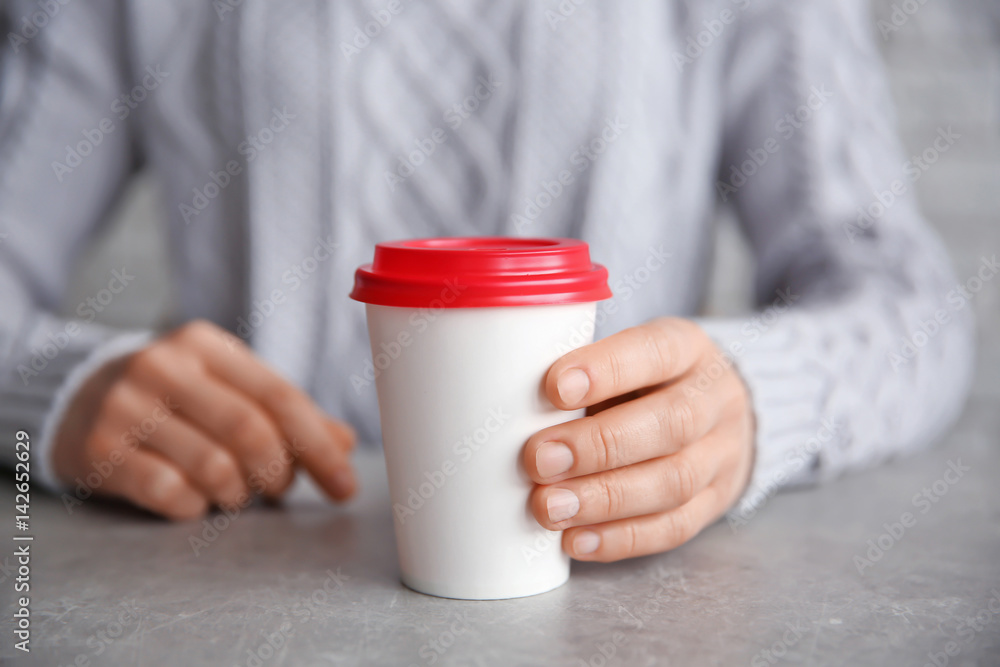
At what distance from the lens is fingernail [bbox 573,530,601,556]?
64 cm

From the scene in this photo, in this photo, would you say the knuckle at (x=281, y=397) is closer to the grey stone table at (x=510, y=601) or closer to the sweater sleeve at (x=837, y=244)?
the grey stone table at (x=510, y=601)

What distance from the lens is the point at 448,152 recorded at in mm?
1159

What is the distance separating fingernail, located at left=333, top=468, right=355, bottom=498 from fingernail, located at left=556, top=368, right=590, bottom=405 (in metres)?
0.37

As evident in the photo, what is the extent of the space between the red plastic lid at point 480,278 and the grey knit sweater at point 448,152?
1.87 feet

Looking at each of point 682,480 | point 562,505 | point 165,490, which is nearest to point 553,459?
point 562,505

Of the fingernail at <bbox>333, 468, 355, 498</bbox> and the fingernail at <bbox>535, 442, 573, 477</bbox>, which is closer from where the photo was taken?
the fingernail at <bbox>535, 442, 573, 477</bbox>


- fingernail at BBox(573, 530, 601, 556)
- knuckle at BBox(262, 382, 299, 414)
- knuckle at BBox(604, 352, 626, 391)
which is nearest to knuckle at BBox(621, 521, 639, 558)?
fingernail at BBox(573, 530, 601, 556)

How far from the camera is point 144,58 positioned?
3.89 ft

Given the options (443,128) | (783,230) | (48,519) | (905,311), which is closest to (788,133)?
(783,230)

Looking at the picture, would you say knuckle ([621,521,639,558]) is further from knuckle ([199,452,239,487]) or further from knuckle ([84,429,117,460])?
knuckle ([84,429,117,460])

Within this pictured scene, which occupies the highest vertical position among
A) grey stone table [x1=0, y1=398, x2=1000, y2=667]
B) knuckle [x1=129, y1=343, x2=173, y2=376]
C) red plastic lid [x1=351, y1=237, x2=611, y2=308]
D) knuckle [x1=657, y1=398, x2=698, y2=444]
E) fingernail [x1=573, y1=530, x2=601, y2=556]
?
red plastic lid [x1=351, y1=237, x2=611, y2=308]

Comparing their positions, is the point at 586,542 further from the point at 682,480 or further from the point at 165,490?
the point at 165,490

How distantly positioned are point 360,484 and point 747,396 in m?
0.48

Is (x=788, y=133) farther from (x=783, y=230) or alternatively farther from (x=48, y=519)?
(x=48, y=519)
